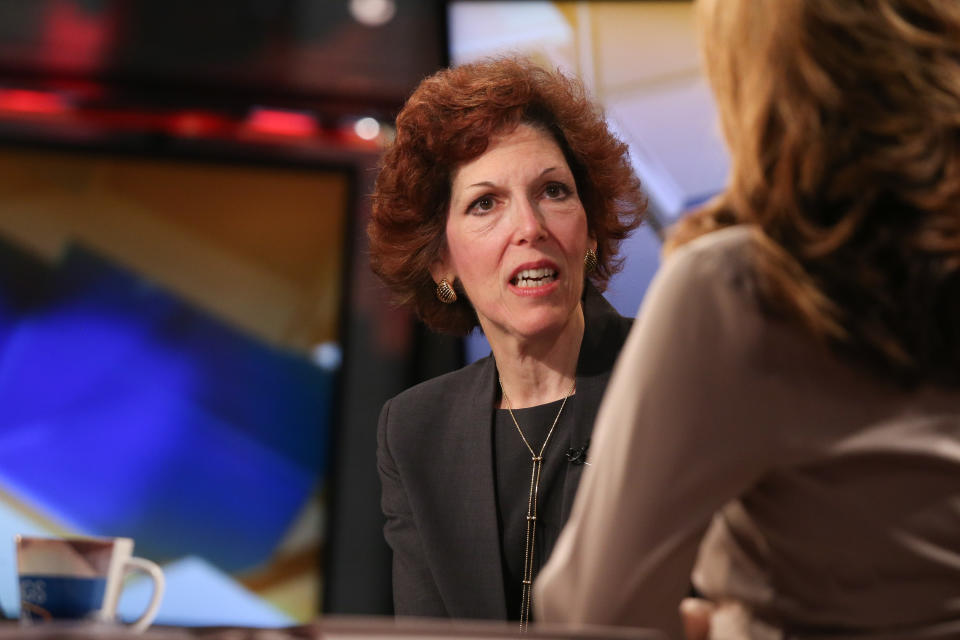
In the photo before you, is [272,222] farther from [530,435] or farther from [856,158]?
[856,158]

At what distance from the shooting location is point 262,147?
3496 mm

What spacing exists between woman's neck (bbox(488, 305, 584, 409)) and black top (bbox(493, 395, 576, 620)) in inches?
1.1

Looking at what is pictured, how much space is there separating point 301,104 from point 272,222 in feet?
1.53

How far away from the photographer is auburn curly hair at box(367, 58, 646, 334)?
2.03m

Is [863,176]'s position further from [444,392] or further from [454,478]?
[444,392]

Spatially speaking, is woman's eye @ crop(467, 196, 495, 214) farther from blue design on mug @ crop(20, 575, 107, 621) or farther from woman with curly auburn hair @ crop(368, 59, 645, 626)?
blue design on mug @ crop(20, 575, 107, 621)

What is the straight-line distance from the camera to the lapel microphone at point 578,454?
178 cm

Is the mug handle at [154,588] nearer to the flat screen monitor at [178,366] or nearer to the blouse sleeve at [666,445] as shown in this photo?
the blouse sleeve at [666,445]

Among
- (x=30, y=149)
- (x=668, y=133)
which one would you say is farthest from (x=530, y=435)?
(x=30, y=149)

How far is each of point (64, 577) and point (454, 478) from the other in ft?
3.29

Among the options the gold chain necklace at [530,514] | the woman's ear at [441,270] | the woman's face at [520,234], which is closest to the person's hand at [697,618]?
the gold chain necklace at [530,514]

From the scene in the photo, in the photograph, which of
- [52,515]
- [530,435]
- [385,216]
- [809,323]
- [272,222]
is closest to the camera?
[809,323]

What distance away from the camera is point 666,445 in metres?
0.82

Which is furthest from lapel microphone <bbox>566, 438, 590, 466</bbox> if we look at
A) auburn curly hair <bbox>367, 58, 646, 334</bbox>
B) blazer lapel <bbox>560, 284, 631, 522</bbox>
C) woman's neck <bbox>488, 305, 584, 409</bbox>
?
auburn curly hair <bbox>367, 58, 646, 334</bbox>
